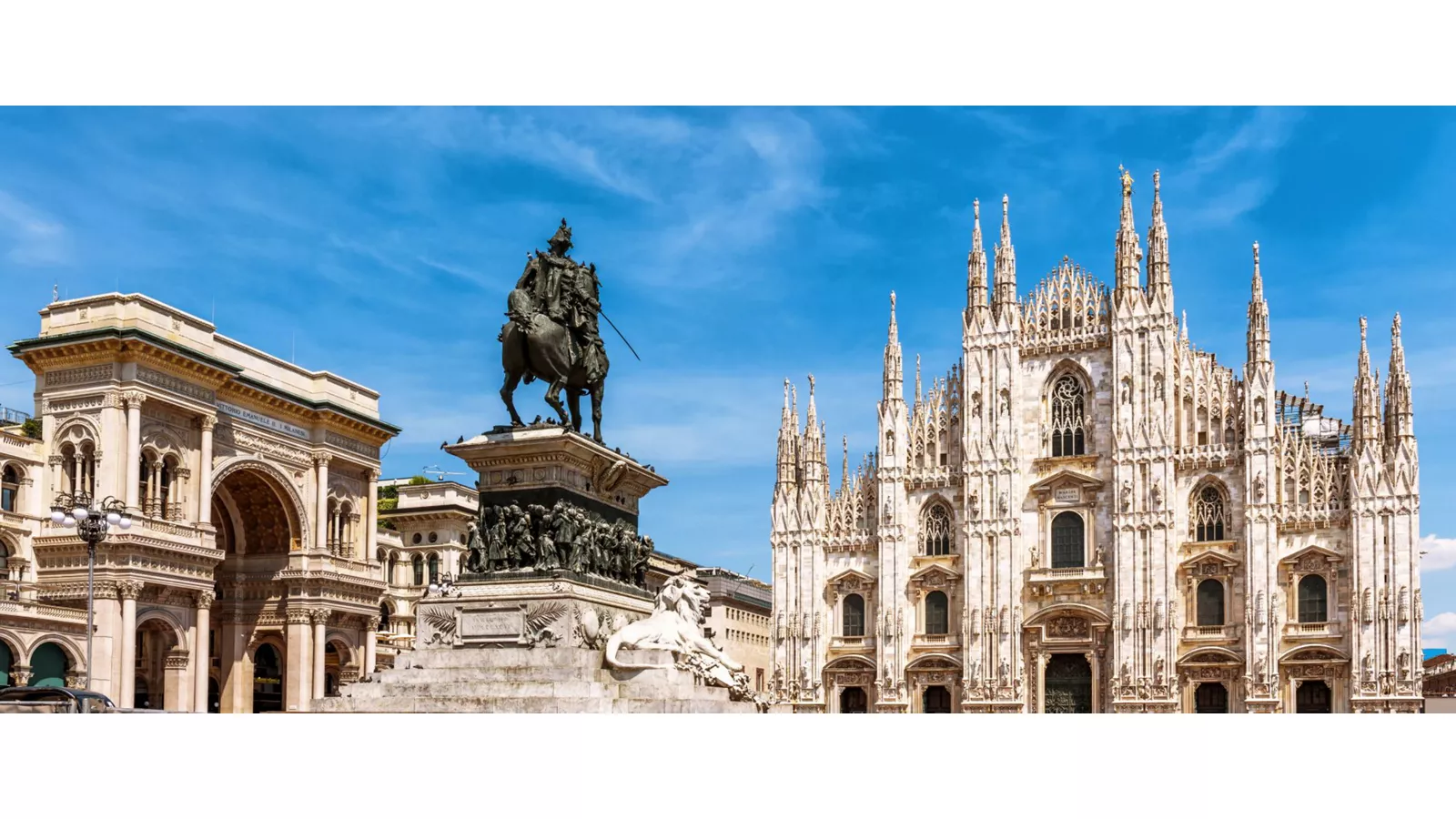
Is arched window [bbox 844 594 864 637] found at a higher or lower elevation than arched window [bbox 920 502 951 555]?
lower

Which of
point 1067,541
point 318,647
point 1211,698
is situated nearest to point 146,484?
point 318,647

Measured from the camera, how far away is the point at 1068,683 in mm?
56344

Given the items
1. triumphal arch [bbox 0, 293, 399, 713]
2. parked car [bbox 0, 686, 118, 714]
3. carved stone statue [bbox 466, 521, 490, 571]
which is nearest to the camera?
parked car [bbox 0, 686, 118, 714]

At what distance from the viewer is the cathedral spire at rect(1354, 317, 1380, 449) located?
52.2m

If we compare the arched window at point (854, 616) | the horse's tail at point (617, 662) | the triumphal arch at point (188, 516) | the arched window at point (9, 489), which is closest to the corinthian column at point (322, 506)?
the triumphal arch at point (188, 516)

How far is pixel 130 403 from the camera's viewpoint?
4369cm

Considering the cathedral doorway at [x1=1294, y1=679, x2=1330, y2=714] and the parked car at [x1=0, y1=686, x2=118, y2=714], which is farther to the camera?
the cathedral doorway at [x1=1294, y1=679, x2=1330, y2=714]

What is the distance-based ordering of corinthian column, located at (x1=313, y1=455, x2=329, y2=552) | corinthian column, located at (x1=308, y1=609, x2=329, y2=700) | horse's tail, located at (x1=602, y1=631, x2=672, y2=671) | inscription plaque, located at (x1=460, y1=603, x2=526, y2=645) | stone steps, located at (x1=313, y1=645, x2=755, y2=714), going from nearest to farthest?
stone steps, located at (x1=313, y1=645, x2=755, y2=714)
horse's tail, located at (x1=602, y1=631, x2=672, y2=671)
inscription plaque, located at (x1=460, y1=603, x2=526, y2=645)
corinthian column, located at (x1=308, y1=609, x2=329, y2=700)
corinthian column, located at (x1=313, y1=455, x2=329, y2=552)

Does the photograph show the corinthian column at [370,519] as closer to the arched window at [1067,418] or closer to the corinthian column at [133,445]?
the corinthian column at [133,445]

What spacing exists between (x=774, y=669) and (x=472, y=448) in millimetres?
43493

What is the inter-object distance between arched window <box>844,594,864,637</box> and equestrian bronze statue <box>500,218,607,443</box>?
42703 millimetres

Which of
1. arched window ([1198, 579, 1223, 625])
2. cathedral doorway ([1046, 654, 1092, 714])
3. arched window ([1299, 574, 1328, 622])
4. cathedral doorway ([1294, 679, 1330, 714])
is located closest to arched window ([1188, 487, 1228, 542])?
arched window ([1198, 579, 1223, 625])

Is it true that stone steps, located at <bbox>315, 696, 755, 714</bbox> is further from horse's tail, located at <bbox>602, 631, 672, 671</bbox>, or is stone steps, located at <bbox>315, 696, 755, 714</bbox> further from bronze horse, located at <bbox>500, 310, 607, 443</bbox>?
bronze horse, located at <bbox>500, 310, 607, 443</bbox>
